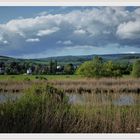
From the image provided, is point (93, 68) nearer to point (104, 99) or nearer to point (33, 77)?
point (104, 99)

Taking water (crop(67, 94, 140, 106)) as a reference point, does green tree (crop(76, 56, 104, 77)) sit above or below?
above

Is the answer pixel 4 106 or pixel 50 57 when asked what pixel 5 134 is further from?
pixel 50 57

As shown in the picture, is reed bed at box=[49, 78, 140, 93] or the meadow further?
reed bed at box=[49, 78, 140, 93]

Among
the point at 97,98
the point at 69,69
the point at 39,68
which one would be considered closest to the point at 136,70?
the point at 97,98

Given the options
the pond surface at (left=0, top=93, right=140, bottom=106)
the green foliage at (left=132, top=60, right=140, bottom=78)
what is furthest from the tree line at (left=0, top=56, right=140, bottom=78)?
the pond surface at (left=0, top=93, right=140, bottom=106)

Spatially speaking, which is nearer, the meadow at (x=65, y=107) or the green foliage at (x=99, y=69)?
the meadow at (x=65, y=107)

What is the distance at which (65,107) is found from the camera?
15.7 ft

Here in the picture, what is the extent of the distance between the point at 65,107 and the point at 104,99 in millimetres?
390

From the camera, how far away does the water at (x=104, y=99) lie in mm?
4777

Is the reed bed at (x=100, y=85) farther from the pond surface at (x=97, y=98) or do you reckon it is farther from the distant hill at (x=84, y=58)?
the distant hill at (x=84, y=58)

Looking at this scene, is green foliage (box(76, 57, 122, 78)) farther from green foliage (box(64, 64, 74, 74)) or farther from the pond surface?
the pond surface

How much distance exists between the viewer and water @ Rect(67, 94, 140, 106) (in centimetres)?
478

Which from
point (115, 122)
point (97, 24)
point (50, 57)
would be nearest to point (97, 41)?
point (97, 24)

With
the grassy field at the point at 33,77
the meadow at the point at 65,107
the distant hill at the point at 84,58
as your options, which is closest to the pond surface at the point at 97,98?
the meadow at the point at 65,107
